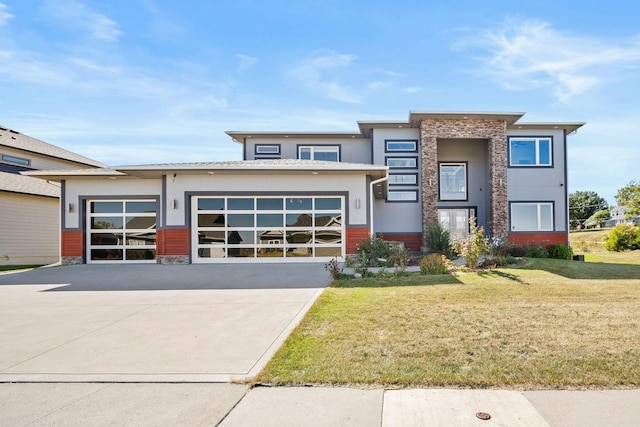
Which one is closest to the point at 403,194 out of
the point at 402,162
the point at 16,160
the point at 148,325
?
the point at 402,162

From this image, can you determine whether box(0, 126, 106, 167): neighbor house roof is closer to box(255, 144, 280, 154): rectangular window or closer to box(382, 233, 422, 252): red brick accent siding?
box(255, 144, 280, 154): rectangular window

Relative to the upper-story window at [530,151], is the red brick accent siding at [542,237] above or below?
below

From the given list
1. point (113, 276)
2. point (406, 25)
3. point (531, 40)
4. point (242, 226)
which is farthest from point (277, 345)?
point (531, 40)

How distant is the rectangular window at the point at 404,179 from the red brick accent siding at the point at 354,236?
6573 mm

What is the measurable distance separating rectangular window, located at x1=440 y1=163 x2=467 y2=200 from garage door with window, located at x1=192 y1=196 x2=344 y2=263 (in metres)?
8.97

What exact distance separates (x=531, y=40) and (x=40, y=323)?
14.9 metres

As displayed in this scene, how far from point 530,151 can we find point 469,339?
1844 centimetres

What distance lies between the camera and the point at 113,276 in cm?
1107

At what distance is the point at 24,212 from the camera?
712 inches

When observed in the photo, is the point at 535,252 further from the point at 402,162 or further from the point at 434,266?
the point at 434,266

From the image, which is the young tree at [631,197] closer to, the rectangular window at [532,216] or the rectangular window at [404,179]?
the rectangular window at [532,216]

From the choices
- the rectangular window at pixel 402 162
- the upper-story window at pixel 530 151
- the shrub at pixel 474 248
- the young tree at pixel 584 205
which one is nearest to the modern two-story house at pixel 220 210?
the upper-story window at pixel 530 151

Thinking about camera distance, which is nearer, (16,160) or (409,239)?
(409,239)

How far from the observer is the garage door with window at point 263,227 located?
557 inches
